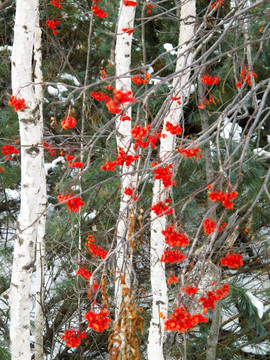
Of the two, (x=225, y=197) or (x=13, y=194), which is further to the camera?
(x=13, y=194)

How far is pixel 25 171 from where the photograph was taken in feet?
8.06

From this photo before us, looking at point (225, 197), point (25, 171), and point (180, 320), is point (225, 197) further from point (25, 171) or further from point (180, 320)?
point (25, 171)

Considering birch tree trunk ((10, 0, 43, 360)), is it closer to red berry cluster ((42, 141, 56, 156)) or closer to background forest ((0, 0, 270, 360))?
red berry cluster ((42, 141, 56, 156))

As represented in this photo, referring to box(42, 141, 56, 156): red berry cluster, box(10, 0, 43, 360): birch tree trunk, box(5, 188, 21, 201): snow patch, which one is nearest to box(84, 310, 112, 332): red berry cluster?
box(10, 0, 43, 360): birch tree trunk

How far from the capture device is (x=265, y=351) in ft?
13.0

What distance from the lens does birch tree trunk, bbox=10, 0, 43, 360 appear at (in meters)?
2.28

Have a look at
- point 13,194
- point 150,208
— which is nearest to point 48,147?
point 150,208

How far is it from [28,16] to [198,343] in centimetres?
304

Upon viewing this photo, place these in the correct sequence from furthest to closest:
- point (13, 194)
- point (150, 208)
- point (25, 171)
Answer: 1. point (13, 194)
2. point (150, 208)
3. point (25, 171)

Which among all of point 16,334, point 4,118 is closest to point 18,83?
point 16,334

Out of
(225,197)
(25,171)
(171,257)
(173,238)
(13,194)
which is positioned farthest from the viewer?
(13,194)

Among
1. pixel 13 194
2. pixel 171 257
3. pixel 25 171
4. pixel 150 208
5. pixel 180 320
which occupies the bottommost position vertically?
pixel 180 320

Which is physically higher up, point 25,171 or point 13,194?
point 13,194

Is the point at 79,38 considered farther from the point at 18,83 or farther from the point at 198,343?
the point at 198,343
